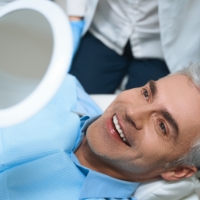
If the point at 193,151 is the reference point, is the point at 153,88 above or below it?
above

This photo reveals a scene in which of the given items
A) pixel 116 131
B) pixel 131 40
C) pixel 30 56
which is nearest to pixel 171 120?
pixel 116 131

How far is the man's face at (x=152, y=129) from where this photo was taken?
0.87 meters

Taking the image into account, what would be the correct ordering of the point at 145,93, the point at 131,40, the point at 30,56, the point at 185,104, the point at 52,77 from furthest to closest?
the point at 131,40, the point at 145,93, the point at 185,104, the point at 30,56, the point at 52,77

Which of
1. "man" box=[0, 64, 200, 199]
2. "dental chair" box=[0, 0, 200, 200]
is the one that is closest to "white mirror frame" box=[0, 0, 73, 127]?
"dental chair" box=[0, 0, 200, 200]

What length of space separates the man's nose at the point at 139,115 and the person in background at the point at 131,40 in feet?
1.56

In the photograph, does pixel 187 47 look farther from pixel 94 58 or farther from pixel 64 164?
pixel 64 164

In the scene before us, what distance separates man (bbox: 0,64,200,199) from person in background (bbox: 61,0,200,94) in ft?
1.12

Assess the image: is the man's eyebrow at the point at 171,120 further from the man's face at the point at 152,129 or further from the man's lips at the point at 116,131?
the man's lips at the point at 116,131

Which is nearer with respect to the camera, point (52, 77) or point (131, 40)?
point (52, 77)

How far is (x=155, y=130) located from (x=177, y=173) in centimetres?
17

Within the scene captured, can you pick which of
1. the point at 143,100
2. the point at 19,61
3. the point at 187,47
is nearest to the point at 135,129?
the point at 143,100

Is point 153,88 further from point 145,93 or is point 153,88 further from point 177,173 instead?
point 177,173

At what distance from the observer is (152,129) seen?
90 cm

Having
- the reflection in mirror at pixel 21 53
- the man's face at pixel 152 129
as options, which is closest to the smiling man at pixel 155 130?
the man's face at pixel 152 129
